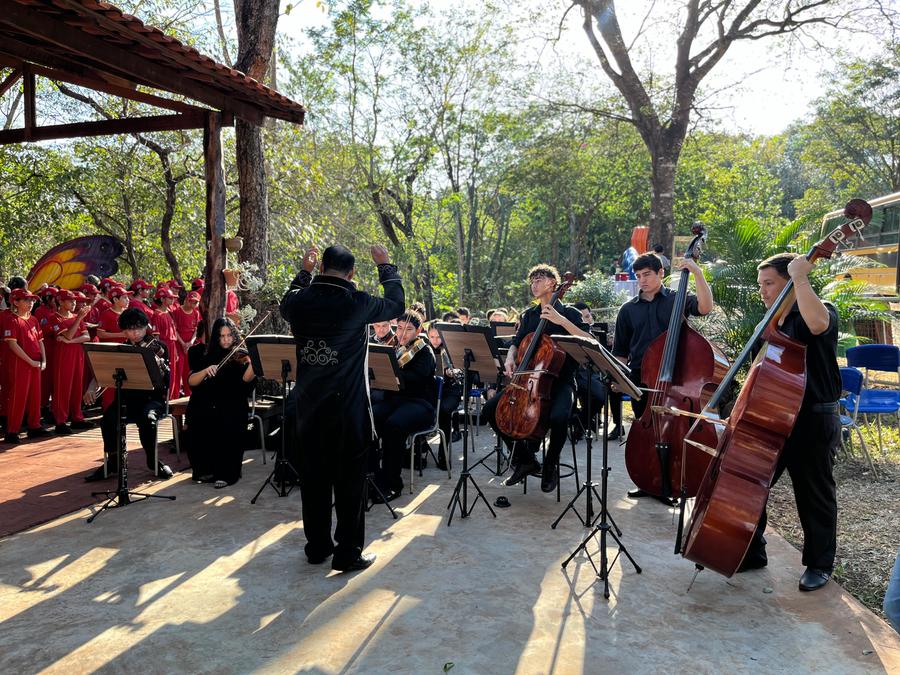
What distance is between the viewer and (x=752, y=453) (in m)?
3.60

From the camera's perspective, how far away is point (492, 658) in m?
3.21

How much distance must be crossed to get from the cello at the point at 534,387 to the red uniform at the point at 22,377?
6.05 metres

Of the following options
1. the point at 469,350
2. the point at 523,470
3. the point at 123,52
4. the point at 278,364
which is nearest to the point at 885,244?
the point at 523,470

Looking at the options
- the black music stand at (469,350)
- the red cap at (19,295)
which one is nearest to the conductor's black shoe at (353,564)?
the black music stand at (469,350)

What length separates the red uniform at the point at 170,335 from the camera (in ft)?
32.3

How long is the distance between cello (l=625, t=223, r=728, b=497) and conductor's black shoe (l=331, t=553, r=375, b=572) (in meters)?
2.06

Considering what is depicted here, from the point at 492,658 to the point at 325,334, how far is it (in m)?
2.05

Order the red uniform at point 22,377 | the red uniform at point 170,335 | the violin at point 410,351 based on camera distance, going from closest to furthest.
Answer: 1. the violin at point 410,351
2. the red uniform at point 22,377
3. the red uniform at point 170,335

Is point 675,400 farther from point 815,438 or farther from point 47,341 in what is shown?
point 47,341

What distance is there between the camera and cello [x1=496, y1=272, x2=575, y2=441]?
5.47 metres

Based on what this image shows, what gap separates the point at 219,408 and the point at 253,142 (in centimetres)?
427

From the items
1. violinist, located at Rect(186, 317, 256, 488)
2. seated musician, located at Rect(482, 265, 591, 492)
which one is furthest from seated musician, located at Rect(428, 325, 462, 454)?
violinist, located at Rect(186, 317, 256, 488)

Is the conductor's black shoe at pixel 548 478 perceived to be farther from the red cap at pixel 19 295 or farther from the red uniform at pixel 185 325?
the red uniform at pixel 185 325

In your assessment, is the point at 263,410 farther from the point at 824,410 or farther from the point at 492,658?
the point at 824,410
